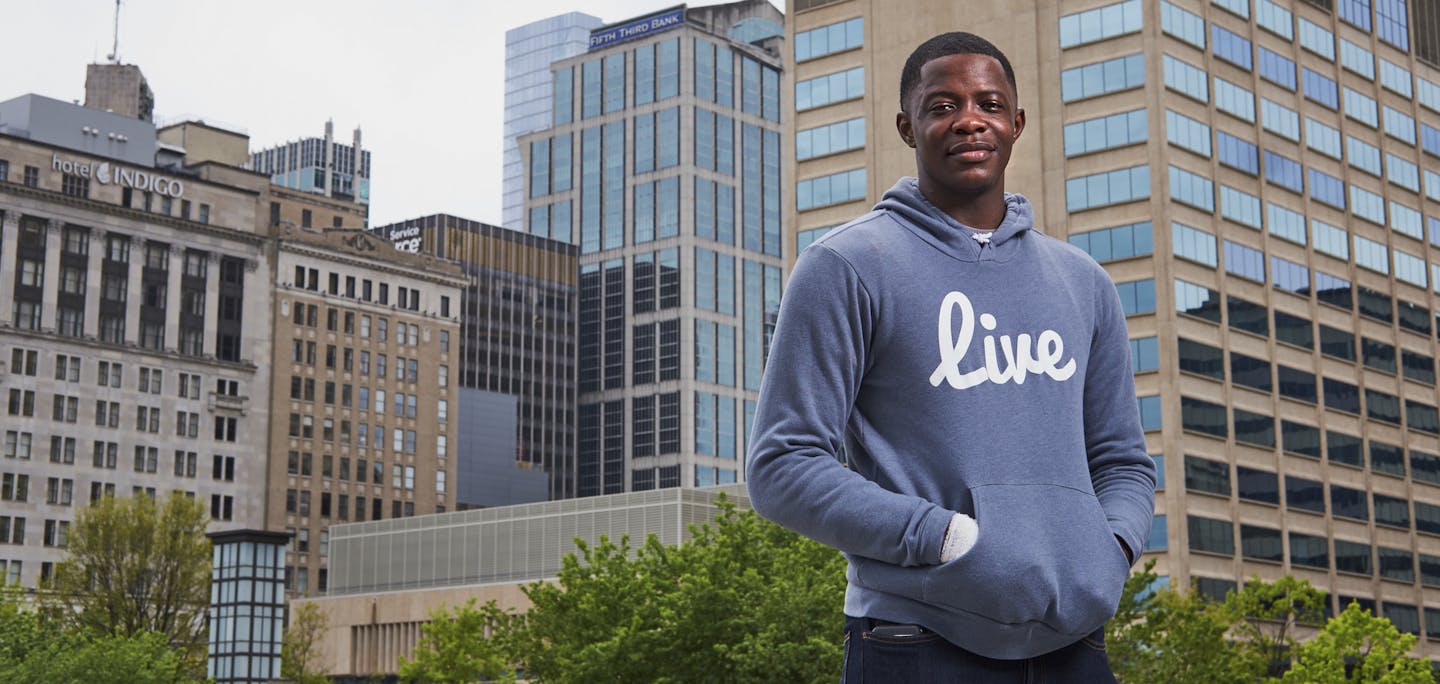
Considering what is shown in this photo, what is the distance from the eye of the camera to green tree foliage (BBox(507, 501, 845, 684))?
4131cm

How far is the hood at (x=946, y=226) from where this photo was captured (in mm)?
4352

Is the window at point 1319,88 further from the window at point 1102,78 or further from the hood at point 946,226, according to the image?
the hood at point 946,226

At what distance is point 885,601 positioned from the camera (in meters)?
4.11

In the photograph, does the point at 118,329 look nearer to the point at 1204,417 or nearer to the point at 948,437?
the point at 1204,417

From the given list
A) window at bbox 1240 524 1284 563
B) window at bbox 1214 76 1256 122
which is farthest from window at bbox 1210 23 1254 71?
window at bbox 1240 524 1284 563

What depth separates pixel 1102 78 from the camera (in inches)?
3494

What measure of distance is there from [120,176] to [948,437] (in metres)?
139

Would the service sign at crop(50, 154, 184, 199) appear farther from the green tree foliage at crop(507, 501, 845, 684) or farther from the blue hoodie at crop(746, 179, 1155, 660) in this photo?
the blue hoodie at crop(746, 179, 1155, 660)

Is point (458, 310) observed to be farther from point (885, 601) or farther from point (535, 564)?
point (885, 601)

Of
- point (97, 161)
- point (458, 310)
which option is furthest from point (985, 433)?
point (458, 310)

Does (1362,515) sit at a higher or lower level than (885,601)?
higher

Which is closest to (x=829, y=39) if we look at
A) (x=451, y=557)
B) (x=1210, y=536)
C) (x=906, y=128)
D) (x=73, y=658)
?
(x=1210, y=536)

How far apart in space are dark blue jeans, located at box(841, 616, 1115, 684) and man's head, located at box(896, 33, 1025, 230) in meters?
1.06

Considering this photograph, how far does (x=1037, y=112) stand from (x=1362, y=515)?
1125 inches
